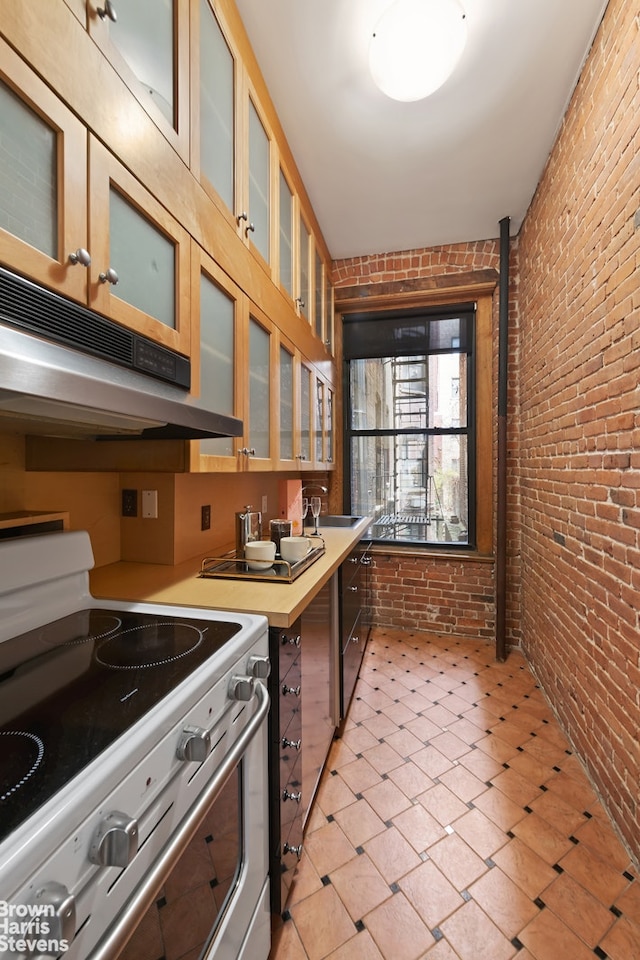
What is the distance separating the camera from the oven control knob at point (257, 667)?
0.97 meters

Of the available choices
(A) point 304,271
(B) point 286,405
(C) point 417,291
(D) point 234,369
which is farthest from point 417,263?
(D) point 234,369

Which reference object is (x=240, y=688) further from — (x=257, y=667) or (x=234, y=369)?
(x=234, y=369)

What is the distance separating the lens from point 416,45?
1533 millimetres

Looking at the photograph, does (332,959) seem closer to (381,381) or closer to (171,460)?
(171,460)

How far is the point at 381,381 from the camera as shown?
11.9ft

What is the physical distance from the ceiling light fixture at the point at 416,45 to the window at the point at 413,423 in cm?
Result: 184

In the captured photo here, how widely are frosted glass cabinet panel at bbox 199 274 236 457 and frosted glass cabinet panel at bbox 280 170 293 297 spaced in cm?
72

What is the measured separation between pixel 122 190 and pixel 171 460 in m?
0.70

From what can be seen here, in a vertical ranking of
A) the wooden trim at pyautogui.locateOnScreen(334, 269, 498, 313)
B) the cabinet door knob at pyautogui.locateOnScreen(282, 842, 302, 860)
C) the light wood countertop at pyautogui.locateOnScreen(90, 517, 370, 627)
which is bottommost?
the cabinet door knob at pyautogui.locateOnScreen(282, 842, 302, 860)

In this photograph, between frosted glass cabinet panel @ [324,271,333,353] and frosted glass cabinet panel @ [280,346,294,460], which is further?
frosted glass cabinet panel @ [324,271,333,353]

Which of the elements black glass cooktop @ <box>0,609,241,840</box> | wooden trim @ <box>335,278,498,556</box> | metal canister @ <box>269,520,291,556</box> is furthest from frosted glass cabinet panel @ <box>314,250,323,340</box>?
black glass cooktop @ <box>0,609,241,840</box>

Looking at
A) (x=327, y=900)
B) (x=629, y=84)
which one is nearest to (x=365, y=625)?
(x=327, y=900)

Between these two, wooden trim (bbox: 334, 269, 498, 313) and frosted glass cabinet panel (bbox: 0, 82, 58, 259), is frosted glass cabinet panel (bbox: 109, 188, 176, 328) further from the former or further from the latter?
wooden trim (bbox: 334, 269, 498, 313)

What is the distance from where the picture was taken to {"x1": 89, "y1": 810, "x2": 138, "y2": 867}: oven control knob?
1.66 ft
